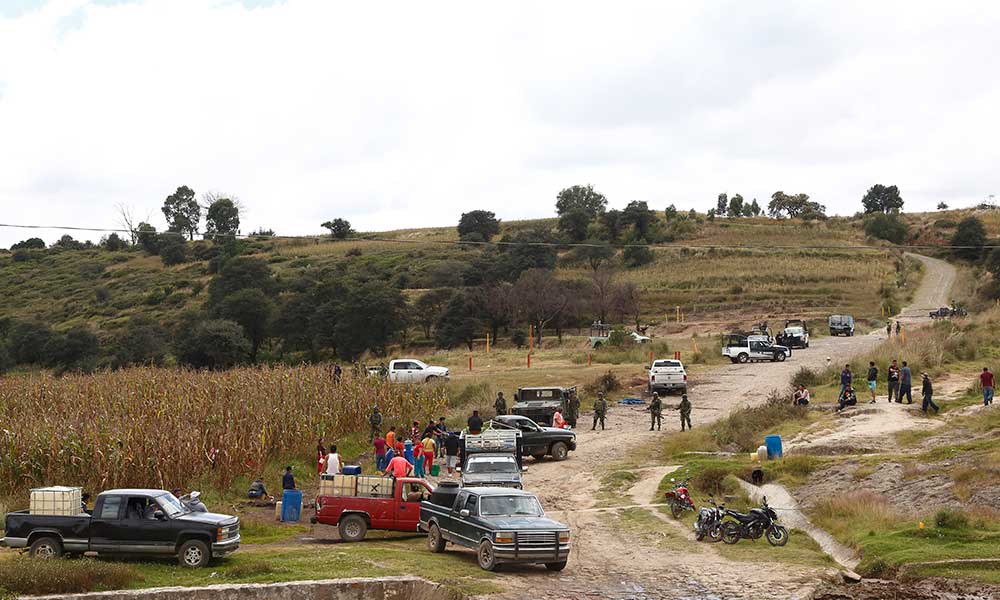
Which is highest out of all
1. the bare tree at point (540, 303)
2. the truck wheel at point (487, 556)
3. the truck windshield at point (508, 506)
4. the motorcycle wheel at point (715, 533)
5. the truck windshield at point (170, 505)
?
the bare tree at point (540, 303)

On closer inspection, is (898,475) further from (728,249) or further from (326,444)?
(728,249)

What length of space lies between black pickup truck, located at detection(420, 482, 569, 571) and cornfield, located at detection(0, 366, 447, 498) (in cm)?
890

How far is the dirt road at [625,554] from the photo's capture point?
17.7 meters

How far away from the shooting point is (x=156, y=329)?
254 ft

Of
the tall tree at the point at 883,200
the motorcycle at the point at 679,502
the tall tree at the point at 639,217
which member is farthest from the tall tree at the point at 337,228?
the motorcycle at the point at 679,502

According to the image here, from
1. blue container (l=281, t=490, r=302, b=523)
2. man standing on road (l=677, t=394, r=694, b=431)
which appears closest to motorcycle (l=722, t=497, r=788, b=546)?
blue container (l=281, t=490, r=302, b=523)

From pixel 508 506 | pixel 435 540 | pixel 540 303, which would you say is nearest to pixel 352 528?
pixel 435 540

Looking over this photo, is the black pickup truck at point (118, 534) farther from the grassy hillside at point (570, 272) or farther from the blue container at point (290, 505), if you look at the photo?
the grassy hillside at point (570, 272)

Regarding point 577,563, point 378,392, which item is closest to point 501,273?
point 378,392

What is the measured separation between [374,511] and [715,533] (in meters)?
7.32

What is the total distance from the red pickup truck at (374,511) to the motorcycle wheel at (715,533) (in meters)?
6.08

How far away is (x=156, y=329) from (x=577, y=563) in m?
64.1

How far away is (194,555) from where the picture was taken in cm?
1838

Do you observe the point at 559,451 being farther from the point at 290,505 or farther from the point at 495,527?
the point at 495,527
